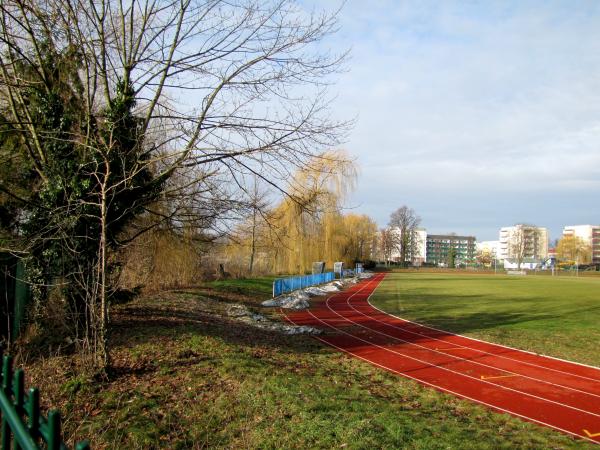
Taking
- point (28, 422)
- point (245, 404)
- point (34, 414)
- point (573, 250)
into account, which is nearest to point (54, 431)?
point (34, 414)

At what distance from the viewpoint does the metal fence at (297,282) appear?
31453mm

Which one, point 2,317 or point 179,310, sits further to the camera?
point 179,310

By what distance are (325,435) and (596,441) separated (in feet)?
15.5

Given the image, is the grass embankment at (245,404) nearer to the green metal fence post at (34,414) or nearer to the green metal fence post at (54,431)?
the green metal fence post at (34,414)

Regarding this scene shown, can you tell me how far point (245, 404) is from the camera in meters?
7.52

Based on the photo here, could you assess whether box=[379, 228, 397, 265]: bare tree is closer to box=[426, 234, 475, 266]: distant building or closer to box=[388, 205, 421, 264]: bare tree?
box=[388, 205, 421, 264]: bare tree

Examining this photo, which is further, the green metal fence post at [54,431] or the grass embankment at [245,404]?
the grass embankment at [245,404]

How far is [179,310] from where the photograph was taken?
16188 mm

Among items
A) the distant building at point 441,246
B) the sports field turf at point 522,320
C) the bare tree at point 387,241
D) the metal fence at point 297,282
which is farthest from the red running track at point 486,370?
the distant building at point 441,246

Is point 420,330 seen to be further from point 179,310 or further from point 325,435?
point 325,435

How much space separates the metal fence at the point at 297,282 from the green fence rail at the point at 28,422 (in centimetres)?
2746

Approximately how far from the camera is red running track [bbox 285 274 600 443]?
30.7 ft

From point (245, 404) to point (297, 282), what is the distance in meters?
29.3

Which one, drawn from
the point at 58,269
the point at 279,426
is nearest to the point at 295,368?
the point at 279,426
